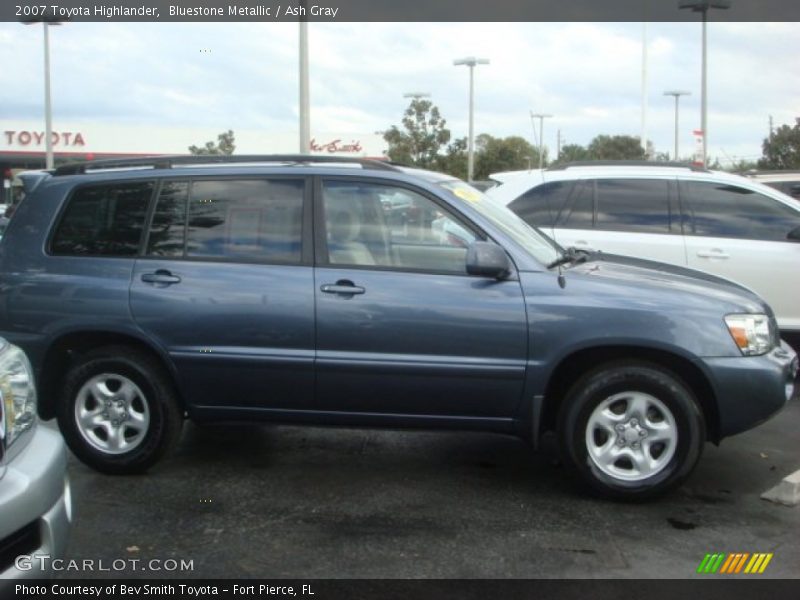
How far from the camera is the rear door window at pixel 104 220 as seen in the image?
5.01 meters

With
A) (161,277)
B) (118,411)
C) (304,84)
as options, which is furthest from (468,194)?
(304,84)

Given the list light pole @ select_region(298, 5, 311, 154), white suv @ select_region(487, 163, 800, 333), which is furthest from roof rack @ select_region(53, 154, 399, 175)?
light pole @ select_region(298, 5, 311, 154)

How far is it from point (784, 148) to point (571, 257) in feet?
115

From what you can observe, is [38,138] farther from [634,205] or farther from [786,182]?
[634,205]

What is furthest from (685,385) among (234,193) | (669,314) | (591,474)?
(234,193)

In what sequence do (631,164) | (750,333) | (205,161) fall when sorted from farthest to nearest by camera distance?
(631,164) → (205,161) → (750,333)

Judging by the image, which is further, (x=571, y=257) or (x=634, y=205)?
(x=634, y=205)

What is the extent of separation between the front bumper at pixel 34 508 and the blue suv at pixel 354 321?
172 centimetres

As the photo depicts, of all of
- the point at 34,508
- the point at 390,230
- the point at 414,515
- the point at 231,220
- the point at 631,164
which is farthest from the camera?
the point at 631,164

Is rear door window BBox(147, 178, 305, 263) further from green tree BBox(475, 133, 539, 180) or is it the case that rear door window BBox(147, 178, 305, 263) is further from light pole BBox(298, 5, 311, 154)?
green tree BBox(475, 133, 539, 180)

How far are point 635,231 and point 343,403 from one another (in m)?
3.96

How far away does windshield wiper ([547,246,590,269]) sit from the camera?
484cm

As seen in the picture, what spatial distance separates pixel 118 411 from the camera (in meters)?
4.92

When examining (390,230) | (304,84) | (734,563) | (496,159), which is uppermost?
(496,159)
